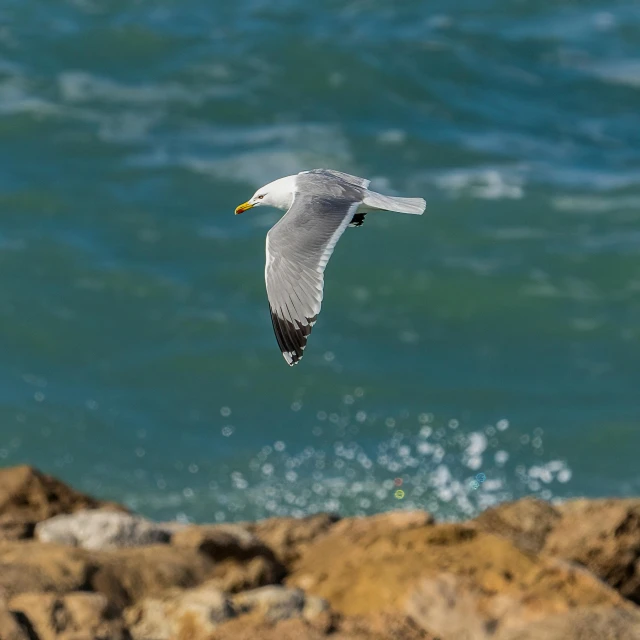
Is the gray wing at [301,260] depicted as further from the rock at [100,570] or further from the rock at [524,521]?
the rock at [524,521]

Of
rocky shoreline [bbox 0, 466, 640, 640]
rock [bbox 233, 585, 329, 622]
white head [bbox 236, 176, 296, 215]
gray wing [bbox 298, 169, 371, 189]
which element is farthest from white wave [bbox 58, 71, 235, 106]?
rock [bbox 233, 585, 329, 622]

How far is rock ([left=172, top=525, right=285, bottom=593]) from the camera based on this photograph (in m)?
4.80

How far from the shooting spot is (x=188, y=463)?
31.3 feet

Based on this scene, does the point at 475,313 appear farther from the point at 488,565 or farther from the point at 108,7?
the point at 108,7

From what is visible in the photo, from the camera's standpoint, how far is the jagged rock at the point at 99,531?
514 centimetres

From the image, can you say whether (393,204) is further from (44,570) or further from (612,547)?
(44,570)

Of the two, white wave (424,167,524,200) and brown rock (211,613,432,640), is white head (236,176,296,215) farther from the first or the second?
white wave (424,167,524,200)

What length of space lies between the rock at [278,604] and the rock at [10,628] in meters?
0.72

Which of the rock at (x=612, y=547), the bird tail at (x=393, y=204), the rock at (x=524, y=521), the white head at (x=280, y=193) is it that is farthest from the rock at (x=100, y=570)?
the white head at (x=280, y=193)

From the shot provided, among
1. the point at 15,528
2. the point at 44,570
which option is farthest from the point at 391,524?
the point at 15,528

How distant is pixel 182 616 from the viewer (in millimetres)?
4289

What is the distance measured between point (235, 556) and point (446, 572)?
1081mm

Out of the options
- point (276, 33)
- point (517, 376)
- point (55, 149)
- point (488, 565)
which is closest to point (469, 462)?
point (517, 376)

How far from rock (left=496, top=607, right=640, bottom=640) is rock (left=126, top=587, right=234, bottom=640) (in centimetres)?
94
